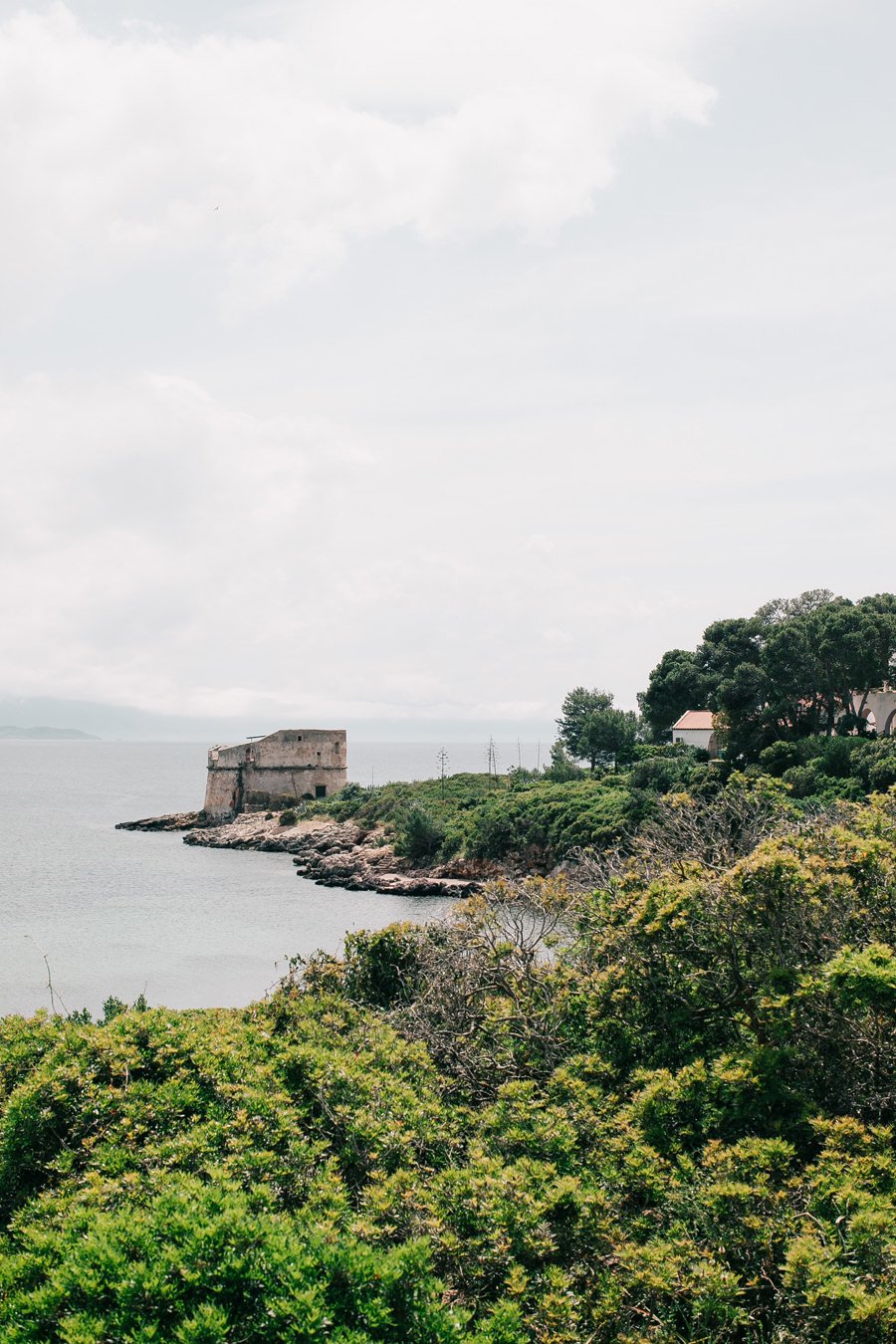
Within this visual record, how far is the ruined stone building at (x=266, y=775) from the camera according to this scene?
68.1 metres

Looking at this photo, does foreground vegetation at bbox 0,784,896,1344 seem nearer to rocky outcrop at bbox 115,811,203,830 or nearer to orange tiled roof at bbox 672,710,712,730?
orange tiled roof at bbox 672,710,712,730

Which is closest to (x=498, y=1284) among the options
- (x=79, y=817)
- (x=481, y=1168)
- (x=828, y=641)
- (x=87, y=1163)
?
(x=481, y=1168)

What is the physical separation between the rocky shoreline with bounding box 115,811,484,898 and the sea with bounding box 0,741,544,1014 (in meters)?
1.05

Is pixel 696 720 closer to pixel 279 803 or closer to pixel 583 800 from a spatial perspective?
pixel 583 800

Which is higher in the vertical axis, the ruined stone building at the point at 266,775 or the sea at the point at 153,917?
the ruined stone building at the point at 266,775

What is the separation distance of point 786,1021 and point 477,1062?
3.56m

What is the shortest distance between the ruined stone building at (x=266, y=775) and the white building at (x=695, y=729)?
24962 millimetres

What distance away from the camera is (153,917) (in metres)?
38.6

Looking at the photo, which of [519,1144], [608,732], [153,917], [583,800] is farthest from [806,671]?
[519,1144]

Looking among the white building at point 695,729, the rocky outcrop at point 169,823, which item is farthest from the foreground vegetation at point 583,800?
the rocky outcrop at point 169,823

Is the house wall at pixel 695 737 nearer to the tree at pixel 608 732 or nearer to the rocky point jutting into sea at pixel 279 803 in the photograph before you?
the tree at pixel 608 732

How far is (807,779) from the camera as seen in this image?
3934 centimetres

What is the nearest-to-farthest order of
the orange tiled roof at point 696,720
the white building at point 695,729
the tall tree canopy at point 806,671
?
1. the tall tree canopy at point 806,671
2. the white building at point 695,729
3. the orange tiled roof at point 696,720

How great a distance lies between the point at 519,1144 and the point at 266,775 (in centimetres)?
6203
